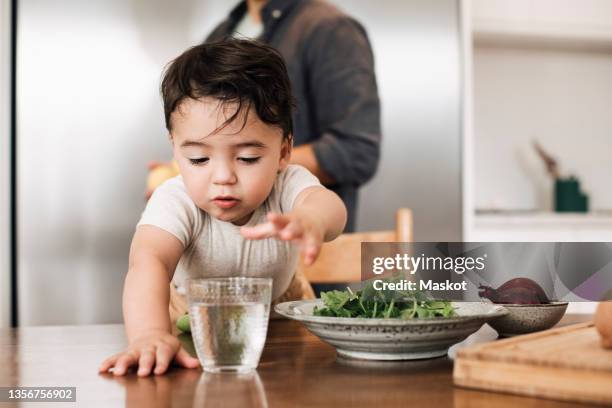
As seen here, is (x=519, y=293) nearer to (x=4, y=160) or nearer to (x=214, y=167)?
(x=214, y=167)

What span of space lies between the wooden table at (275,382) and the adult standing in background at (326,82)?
159 cm

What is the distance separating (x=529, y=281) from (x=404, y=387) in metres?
0.25

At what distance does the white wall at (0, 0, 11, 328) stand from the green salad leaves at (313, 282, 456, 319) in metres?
1.89

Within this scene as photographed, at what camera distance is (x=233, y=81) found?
3.19 ft

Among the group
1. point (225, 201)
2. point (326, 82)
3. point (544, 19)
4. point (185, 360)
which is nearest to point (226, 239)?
point (225, 201)

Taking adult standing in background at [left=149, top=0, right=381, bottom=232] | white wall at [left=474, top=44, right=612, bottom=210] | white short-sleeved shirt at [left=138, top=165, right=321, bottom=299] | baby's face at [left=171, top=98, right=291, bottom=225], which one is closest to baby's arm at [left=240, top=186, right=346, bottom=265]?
baby's face at [left=171, top=98, right=291, bottom=225]

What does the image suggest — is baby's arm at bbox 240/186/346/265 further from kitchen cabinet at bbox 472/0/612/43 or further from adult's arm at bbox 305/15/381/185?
kitchen cabinet at bbox 472/0/612/43

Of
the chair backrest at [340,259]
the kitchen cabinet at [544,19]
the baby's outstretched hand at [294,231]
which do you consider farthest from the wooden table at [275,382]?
the kitchen cabinet at [544,19]

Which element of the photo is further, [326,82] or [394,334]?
[326,82]

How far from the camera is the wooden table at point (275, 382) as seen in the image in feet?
1.87

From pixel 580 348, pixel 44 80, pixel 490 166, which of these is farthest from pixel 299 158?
pixel 580 348

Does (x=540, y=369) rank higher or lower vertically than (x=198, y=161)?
lower

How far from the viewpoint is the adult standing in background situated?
95.0 inches

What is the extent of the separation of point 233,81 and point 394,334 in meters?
0.43
